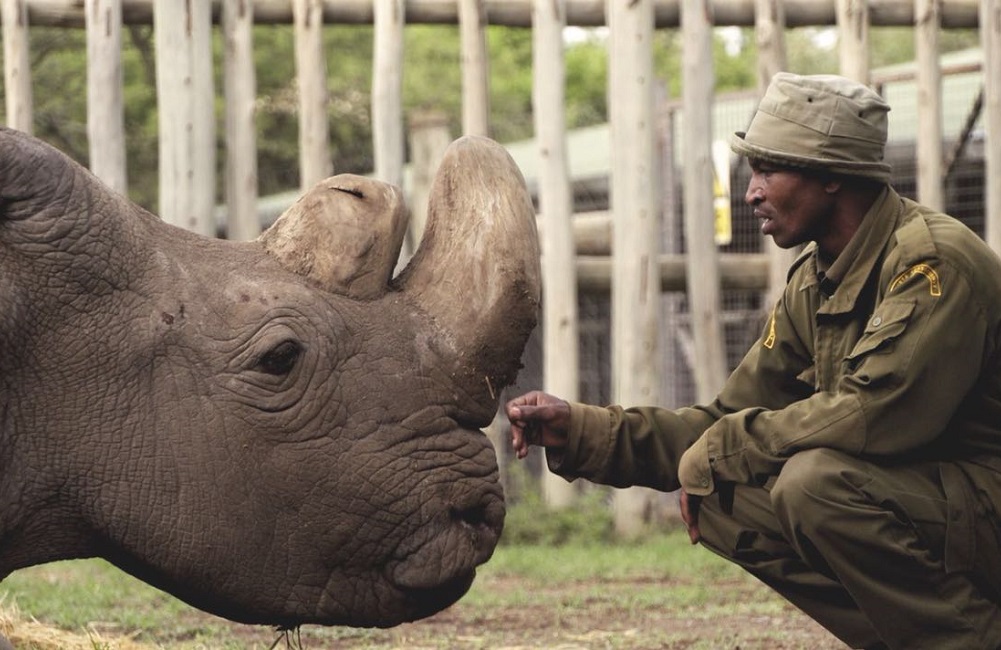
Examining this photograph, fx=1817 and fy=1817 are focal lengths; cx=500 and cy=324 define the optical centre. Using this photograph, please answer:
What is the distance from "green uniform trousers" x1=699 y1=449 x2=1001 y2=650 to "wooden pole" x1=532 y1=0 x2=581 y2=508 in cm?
478

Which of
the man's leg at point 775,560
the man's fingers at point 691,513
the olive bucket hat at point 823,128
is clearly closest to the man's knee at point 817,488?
the man's leg at point 775,560

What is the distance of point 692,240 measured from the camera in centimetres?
878

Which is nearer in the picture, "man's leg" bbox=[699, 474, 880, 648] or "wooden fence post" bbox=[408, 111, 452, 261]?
"man's leg" bbox=[699, 474, 880, 648]

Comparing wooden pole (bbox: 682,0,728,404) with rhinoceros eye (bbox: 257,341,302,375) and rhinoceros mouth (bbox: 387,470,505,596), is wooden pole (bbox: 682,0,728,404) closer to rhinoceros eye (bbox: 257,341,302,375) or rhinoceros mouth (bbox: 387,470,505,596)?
rhinoceros mouth (bbox: 387,470,505,596)

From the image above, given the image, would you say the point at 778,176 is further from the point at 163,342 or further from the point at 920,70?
the point at 920,70

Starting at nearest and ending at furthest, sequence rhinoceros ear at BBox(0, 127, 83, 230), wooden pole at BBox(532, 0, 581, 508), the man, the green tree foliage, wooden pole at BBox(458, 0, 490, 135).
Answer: rhinoceros ear at BBox(0, 127, 83, 230), the man, wooden pole at BBox(458, 0, 490, 135), wooden pole at BBox(532, 0, 581, 508), the green tree foliage

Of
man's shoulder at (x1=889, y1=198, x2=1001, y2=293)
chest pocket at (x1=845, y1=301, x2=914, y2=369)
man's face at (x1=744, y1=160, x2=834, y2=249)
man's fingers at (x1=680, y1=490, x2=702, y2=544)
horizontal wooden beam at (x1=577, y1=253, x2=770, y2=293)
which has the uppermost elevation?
man's face at (x1=744, y1=160, x2=834, y2=249)

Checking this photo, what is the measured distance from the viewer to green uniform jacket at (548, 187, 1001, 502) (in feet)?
12.4

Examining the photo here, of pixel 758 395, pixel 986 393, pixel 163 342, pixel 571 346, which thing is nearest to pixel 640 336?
pixel 571 346

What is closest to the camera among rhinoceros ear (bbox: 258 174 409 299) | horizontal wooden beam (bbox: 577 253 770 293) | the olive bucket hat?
rhinoceros ear (bbox: 258 174 409 299)

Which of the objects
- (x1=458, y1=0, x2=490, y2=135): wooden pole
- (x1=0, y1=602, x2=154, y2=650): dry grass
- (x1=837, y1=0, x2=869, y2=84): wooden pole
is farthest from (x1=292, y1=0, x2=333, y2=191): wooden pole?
(x1=0, y1=602, x2=154, y2=650): dry grass

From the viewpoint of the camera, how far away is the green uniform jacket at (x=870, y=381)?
378cm

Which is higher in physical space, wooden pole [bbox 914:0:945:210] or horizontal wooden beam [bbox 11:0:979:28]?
horizontal wooden beam [bbox 11:0:979:28]

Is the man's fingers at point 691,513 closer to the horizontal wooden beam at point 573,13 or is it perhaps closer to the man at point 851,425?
the man at point 851,425
